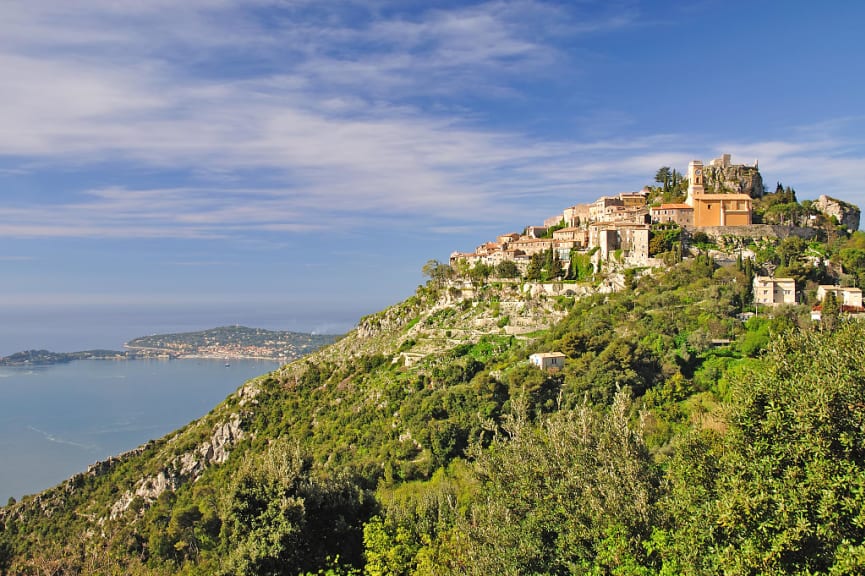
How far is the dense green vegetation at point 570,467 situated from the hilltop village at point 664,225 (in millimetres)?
2470

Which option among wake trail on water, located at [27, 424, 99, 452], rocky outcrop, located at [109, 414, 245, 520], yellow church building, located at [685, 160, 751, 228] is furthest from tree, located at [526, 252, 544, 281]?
wake trail on water, located at [27, 424, 99, 452]

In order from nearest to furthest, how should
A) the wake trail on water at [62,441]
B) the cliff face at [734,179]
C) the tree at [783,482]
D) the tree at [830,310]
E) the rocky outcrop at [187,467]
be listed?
the tree at [783,482]
the tree at [830,310]
the rocky outcrop at [187,467]
the cliff face at [734,179]
the wake trail on water at [62,441]

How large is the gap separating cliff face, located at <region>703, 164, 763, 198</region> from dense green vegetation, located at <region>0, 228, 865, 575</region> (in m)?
8.86

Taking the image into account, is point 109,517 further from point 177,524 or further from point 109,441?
point 109,441

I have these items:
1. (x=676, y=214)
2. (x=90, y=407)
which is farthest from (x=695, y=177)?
(x=90, y=407)

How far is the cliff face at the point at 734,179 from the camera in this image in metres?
50.0

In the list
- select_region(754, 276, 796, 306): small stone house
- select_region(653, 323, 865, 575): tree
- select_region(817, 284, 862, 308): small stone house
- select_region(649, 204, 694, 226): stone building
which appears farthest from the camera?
select_region(649, 204, 694, 226): stone building

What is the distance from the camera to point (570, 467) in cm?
1235

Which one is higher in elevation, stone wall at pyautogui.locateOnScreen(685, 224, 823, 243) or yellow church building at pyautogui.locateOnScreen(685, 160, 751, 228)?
yellow church building at pyautogui.locateOnScreen(685, 160, 751, 228)

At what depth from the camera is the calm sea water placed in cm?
7012

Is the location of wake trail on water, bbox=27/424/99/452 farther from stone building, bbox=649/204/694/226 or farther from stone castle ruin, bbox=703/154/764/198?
stone castle ruin, bbox=703/154/764/198

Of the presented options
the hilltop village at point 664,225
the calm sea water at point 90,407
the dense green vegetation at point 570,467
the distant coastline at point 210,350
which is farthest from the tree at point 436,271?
the distant coastline at point 210,350

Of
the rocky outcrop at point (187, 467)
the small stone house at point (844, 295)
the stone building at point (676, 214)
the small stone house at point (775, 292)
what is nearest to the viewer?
the small stone house at point (844, 295)

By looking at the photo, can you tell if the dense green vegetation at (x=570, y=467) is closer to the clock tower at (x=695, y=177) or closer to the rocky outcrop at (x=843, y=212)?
the rocky outcrop at (x=843, y=212)
